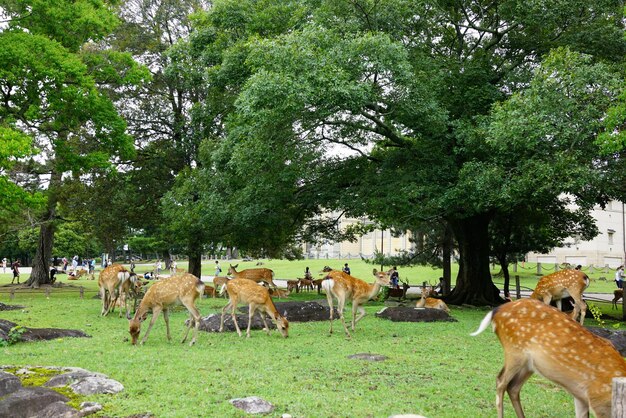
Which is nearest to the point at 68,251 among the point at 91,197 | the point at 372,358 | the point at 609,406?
the point at 91,197

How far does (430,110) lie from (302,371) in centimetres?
851

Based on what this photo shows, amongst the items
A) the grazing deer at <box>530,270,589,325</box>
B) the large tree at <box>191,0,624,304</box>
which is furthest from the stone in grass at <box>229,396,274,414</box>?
the grazing deer at <box>530,270,589,325</box>

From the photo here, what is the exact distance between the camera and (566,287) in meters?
12.2

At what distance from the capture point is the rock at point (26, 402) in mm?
4855

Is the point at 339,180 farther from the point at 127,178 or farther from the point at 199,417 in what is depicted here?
the point at 199,417

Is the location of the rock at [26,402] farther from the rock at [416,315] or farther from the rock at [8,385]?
the rock at [416,315]

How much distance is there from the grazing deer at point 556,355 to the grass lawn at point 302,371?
2.74 feet

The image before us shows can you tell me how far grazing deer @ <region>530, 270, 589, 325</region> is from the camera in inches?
479

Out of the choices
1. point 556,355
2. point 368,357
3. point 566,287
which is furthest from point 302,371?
point 566,287

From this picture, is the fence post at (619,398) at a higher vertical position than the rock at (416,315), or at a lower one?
higher

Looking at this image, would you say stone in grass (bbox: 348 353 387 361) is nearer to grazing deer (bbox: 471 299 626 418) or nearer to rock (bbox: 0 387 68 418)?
grazing deer (bbox: 471 299 626 418)

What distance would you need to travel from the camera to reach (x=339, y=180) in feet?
60.6

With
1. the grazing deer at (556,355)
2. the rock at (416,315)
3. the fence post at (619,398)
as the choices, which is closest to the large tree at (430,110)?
the rock at (416,315)

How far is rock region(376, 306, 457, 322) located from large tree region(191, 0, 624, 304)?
2.66m
